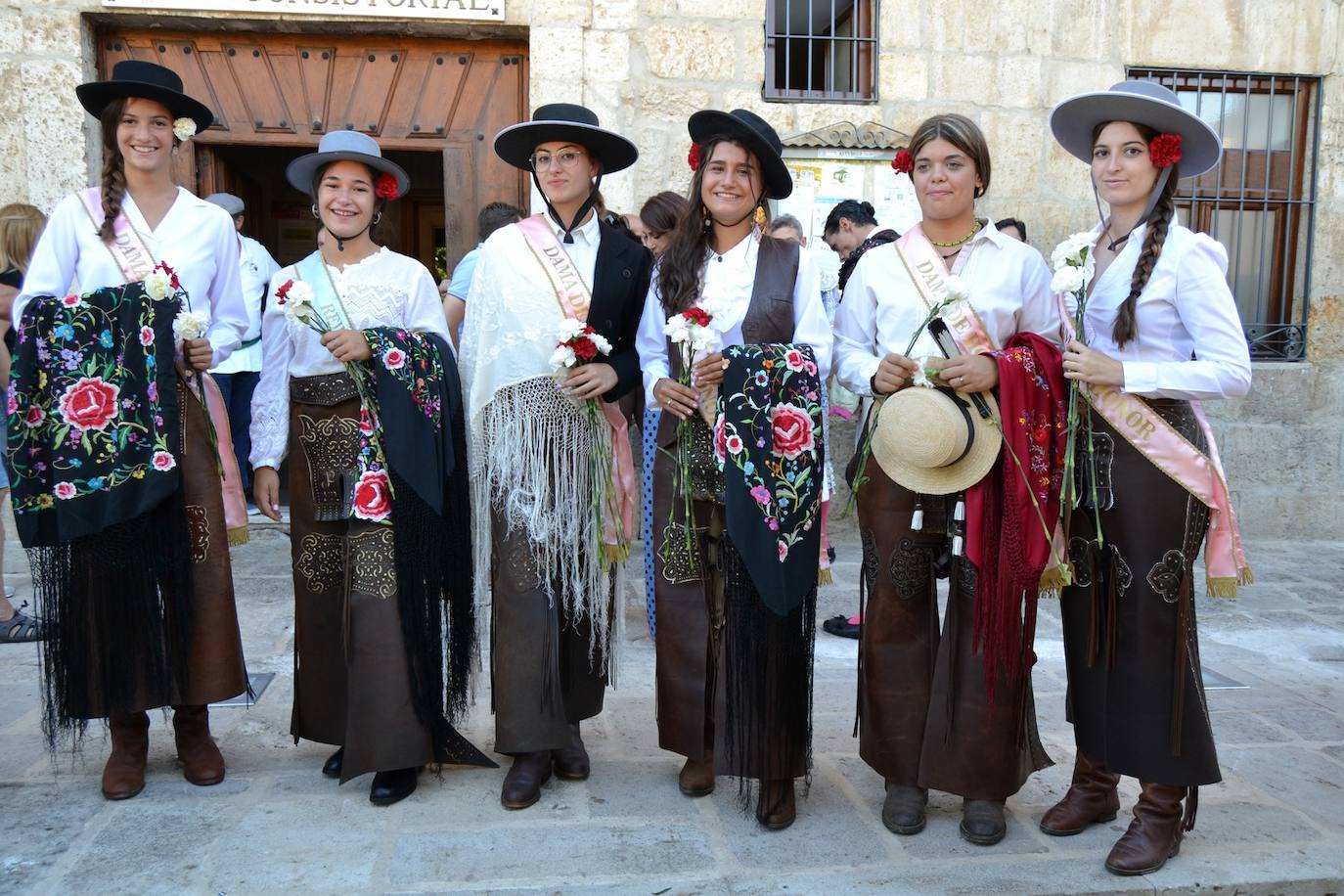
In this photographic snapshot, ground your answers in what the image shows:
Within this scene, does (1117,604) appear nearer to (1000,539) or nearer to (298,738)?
(1000,539)

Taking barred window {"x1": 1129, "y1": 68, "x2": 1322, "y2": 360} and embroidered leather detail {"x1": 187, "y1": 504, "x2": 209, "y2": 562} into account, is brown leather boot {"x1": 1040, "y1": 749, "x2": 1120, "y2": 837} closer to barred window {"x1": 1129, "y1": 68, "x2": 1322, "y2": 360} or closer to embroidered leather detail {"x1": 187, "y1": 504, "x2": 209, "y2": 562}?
embroidered leather detail {"x1": 187, "y1": 504, "x2": 209, "y2": 562}

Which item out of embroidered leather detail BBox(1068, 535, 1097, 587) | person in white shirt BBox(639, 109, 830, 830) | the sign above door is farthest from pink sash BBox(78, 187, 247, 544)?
the sign above door

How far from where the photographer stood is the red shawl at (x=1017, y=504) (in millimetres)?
2891

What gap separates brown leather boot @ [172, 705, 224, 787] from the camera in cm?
341

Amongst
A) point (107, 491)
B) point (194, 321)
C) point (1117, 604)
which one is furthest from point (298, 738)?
point (1117, 604)

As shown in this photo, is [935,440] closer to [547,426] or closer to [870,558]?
[870,558]

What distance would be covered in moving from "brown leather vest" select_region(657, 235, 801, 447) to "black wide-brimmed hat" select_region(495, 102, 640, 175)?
58 cm

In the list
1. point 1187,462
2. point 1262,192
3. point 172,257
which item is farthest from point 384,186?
point 1262,192

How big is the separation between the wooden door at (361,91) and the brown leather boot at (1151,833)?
17.0 ft

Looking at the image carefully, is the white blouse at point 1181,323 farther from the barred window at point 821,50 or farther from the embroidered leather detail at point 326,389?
the barred window at point 821,50

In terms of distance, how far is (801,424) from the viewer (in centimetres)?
307

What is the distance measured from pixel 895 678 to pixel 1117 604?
639 millimetres

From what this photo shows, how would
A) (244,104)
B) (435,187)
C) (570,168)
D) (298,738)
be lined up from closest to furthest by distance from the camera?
(570,168), (298,738), (244,104), (435,187)

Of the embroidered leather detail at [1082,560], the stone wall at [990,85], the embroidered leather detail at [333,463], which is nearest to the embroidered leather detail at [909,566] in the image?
the embroidered leather detail at [1082,560]
